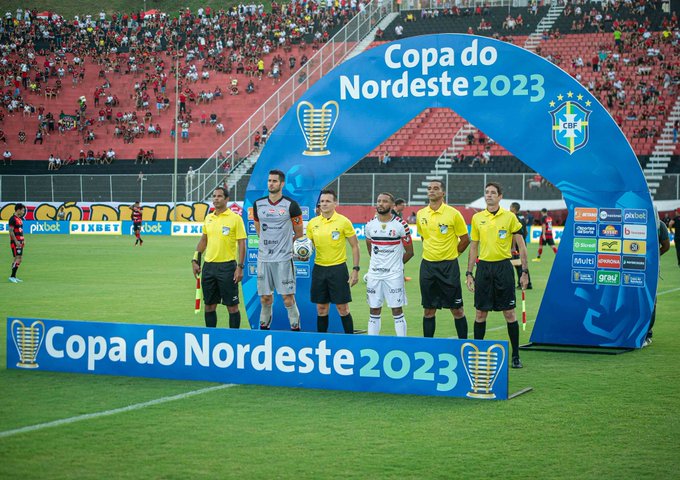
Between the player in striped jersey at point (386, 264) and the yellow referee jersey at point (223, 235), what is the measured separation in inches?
73.9

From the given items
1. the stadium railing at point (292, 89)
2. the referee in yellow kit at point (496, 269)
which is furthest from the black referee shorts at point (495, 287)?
the stadium railing at point (292, 89)

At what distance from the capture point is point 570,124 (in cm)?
1268

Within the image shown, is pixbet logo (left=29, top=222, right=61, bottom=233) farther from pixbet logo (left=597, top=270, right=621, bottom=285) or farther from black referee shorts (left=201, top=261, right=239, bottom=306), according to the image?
pixbet logo (left=597, top=270, right=621, bottom=285)

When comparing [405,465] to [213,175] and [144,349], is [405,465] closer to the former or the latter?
[144,349]

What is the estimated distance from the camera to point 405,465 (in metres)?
6.89

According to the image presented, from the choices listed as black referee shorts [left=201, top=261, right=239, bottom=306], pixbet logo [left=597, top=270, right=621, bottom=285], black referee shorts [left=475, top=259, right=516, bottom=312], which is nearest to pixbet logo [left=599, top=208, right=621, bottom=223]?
pixbet logo [left=597, top=270, right=621, bottom=285]

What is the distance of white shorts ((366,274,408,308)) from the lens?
11.7 metres

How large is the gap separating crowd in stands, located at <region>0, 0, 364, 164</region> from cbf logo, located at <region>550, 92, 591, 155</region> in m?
41.3

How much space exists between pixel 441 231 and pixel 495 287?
1005 mm

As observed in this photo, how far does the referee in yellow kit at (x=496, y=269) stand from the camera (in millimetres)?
11212

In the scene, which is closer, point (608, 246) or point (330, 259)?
point (330, 259)

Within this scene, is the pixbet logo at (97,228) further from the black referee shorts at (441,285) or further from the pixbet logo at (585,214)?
the black referee shorts at (441,285)

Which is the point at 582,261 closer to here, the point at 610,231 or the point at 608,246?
the point at 608,246

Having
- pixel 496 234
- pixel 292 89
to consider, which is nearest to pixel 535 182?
pixel 292 89
